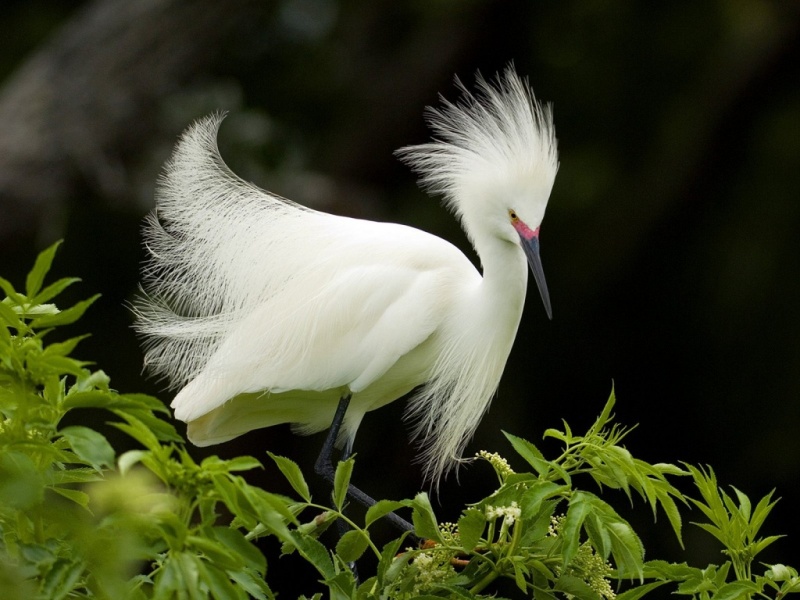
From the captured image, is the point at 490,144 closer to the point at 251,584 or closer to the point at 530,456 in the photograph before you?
the point at 530,456

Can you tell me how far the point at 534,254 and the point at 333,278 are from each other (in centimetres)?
47

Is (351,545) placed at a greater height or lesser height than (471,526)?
lesser

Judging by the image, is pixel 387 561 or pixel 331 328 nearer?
pixel 387 561

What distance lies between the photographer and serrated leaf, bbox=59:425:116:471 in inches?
42.7

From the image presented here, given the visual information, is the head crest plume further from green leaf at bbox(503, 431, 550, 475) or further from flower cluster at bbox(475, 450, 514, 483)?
green leaf at bbox(503, 431, 550, 475)

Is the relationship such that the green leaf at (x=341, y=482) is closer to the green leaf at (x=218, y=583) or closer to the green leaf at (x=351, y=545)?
the green leaf at (x=351, y=545)

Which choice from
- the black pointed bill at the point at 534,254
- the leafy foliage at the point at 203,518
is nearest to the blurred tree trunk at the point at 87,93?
the black pointed bill at the point at 534,254

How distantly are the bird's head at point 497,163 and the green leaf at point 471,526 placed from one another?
987 mm

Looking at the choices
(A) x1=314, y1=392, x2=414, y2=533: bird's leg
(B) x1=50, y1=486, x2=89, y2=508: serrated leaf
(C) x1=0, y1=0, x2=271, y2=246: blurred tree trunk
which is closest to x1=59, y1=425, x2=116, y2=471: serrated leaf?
(B) x1=50, y1=486, x2=89, y2=508: serrated leaf

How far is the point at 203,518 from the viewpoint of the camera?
1160mm

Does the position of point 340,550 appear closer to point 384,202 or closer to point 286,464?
point 286,464

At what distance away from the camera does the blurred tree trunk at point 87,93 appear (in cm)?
498

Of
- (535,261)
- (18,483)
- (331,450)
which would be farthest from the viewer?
(331,450)

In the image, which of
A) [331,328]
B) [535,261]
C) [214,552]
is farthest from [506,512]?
[331,328]
